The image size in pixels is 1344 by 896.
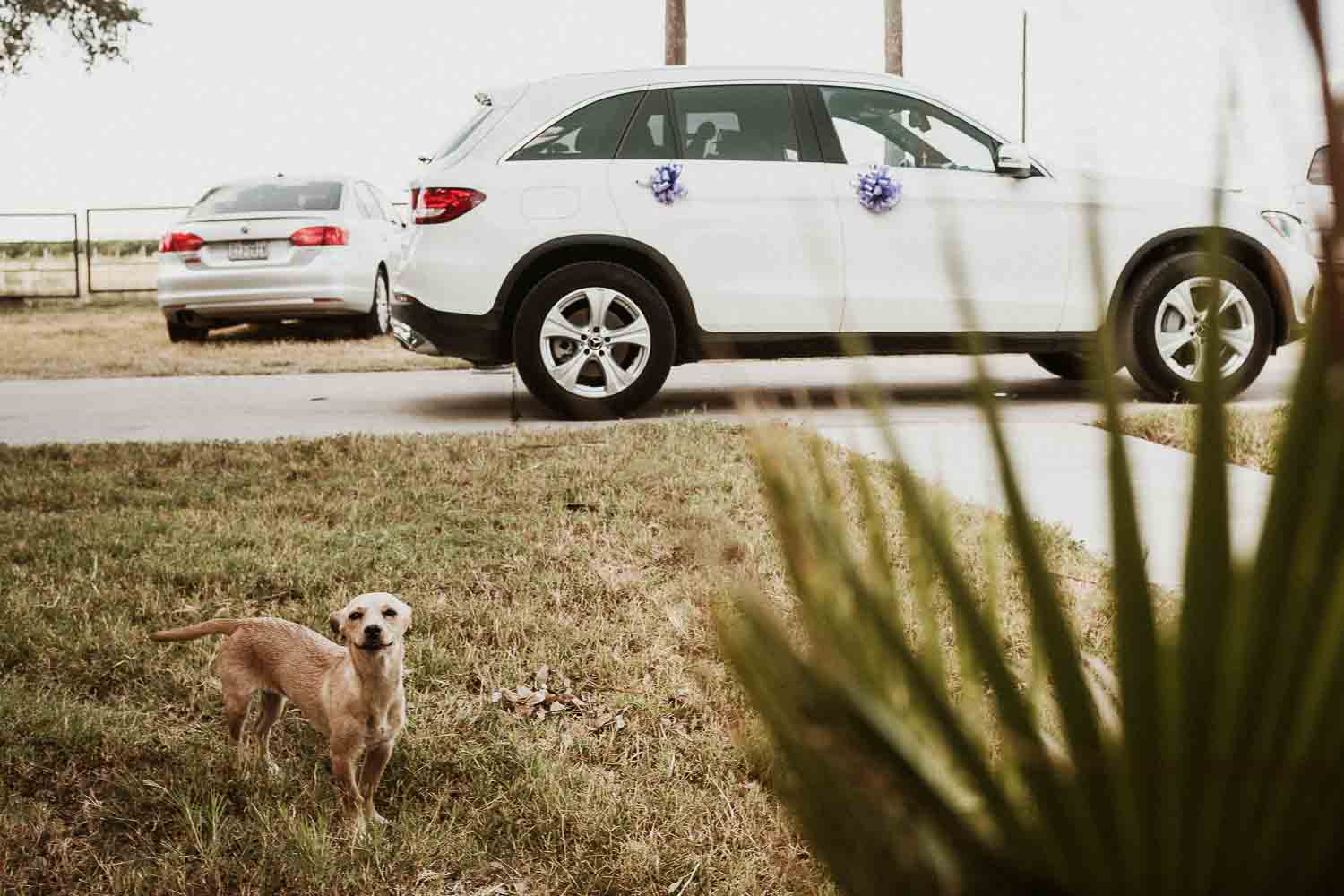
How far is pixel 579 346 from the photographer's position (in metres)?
7.46

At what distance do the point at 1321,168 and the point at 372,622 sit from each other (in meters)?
2.45

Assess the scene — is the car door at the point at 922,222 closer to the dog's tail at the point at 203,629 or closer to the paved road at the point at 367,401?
the paved road at the point at 367,401

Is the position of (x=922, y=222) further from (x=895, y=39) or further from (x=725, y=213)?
(x=895, y=39)

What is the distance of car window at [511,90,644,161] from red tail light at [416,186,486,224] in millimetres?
314

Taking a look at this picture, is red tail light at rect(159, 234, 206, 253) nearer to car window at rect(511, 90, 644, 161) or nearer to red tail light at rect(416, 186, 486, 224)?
red tail light at rect(416, 186, 486, 224)

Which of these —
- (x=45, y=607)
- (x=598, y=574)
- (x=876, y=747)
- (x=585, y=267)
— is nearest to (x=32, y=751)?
(x=45, y=607)

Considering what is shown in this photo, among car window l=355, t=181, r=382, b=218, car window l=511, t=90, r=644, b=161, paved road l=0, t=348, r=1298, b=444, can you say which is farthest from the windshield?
car window l=355, t=181, r=382, b=218

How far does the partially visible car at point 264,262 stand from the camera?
12.9m

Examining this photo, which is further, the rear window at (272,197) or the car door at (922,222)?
the rear window at (272,197)

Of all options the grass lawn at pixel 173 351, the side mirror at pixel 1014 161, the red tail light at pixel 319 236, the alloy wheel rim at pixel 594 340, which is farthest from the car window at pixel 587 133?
the red tail light at pixel 319 236

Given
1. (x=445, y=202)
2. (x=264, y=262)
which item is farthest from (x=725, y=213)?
(x=264, y=262)

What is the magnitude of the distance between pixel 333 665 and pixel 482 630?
0.78 metres

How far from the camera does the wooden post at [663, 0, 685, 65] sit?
1917 cm

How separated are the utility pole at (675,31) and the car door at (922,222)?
12.0m
